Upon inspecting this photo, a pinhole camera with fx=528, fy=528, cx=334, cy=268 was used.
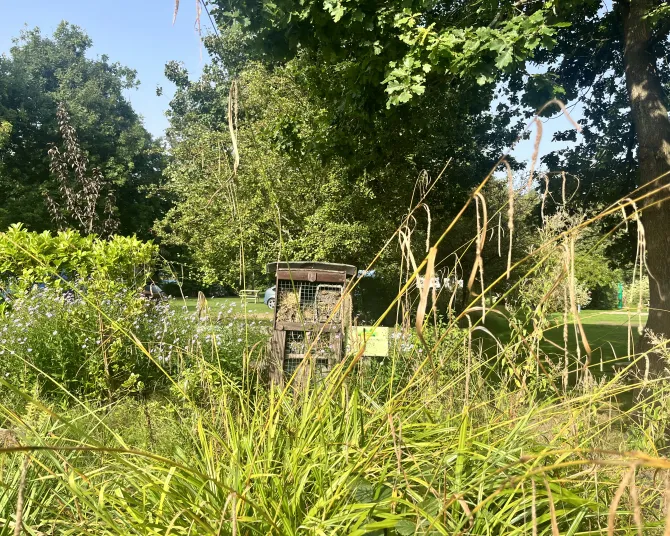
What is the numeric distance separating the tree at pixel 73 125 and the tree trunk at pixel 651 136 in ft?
61.4

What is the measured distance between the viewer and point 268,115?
37.9ft

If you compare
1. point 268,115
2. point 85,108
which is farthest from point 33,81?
point 268,115

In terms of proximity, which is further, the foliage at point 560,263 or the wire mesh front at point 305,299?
the wire mesh front at point 305,299

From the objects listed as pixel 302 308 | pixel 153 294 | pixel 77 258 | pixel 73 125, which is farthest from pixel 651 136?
pixel 73 125

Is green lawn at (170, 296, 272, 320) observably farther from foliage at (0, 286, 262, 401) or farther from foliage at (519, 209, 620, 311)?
foliage at (519, 209, 620, 311)

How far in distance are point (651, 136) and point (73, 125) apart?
2293 centimetres

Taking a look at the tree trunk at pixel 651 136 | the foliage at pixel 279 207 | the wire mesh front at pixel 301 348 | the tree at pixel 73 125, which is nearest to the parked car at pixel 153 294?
the wire mesh front at pixel 301 348

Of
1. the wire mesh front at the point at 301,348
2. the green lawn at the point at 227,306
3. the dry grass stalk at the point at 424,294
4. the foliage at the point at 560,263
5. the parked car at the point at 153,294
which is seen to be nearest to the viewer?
the dry grass stalk at the point at 424,294

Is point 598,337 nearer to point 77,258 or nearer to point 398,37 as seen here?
point 398,37

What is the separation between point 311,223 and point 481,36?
6.13m

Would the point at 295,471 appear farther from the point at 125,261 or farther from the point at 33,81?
the point at 33,81

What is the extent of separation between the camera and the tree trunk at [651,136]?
5.79 meters

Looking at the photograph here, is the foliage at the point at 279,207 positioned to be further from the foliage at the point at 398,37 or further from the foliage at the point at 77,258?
the foliage at the point at 77,258

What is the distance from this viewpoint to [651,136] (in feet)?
19.4
